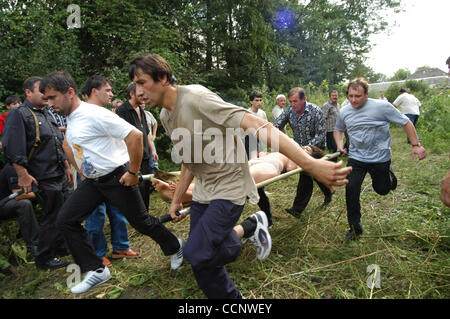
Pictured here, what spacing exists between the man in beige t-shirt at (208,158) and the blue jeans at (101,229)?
1690 mm

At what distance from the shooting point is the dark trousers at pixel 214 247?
76.9 inches

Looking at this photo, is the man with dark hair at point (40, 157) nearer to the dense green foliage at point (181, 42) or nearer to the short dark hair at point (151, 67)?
the short dark hair at point (151, 67)

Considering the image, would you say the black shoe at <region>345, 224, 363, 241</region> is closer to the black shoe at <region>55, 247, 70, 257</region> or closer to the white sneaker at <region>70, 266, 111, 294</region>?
the white sneaker at <region>70, 266, 111, 294</region>

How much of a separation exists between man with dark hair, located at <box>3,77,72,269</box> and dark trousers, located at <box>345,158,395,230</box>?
3.50 metres

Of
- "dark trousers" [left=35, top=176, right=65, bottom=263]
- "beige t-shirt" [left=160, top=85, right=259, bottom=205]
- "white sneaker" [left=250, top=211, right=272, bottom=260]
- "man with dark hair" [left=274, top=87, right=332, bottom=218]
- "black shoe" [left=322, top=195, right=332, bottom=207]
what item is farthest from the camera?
"black shoe" [left=322, top=195, right=332, bottom=207]

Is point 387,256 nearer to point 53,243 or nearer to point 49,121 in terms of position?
point 53,243

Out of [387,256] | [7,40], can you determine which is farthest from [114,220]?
[7,40]

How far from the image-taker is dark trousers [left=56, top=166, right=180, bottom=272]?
274 cm

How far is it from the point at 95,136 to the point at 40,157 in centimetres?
122

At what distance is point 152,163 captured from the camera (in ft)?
15.4

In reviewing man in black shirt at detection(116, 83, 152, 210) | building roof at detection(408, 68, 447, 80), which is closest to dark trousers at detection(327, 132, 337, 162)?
man in black shirt at detection(116, 83, 152, 210)

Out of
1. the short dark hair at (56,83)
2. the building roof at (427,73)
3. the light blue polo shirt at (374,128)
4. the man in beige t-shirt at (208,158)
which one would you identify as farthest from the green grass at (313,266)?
the building roof at (427,73)

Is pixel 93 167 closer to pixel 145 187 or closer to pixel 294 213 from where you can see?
pixel 145 187

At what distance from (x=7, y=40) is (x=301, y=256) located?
744 centimetres
